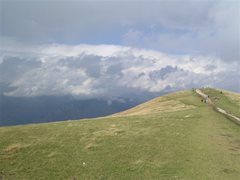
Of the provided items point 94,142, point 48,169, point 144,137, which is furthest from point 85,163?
point 144,137

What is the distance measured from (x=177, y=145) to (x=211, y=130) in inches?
466

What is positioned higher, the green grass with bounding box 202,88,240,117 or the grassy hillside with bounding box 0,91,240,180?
the green grass with bounding box 202,88,240,117

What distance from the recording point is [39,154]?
54.7 m

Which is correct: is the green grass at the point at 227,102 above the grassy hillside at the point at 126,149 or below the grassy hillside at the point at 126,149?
above

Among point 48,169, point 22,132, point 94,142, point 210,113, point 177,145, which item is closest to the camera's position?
point 48,169

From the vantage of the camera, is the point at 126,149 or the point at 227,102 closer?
the point at 126,149

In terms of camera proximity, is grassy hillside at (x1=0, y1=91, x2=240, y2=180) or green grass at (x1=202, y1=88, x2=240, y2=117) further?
green grass at (x1=202, y1=88, x2=240, y2=117)

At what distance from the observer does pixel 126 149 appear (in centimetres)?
5353

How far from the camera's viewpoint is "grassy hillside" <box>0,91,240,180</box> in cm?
4531

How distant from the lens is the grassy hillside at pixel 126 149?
45.3m

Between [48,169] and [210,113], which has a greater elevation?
[210,113]

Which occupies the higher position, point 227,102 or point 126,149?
point 227,102

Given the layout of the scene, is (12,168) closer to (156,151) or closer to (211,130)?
(156,151)

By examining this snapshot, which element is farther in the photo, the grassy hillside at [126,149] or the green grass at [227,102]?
the green grass at [227,102]
